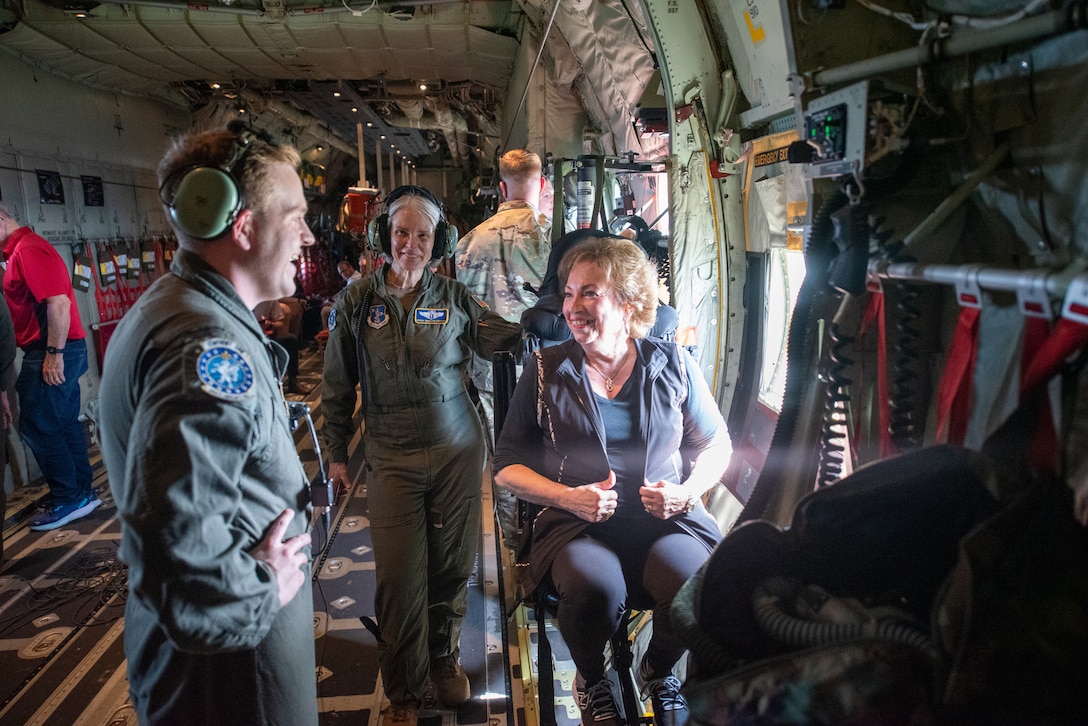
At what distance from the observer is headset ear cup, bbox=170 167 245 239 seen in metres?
1.32

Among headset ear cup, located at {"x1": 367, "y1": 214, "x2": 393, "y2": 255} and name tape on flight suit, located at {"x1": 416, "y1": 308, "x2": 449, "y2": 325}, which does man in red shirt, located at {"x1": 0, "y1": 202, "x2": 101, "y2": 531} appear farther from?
name tape on flight suit, located at {"x1": 416, "y1": 308, "x2": 449, "y2": 325}

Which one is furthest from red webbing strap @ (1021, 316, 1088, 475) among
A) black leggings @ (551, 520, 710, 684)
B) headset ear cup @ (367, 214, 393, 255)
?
headset ear cup @ (367, 214, 393, 255)

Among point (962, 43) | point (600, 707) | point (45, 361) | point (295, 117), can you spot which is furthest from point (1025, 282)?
point (295, 117)

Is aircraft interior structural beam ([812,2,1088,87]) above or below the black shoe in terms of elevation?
→ above

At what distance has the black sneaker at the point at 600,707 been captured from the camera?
1.84 metres

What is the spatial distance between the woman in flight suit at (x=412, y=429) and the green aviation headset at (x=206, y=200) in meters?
1.17

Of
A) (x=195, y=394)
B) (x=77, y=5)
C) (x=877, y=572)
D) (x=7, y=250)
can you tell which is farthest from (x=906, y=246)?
(x=77, y=5)

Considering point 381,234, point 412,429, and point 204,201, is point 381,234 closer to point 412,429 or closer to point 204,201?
point 412,429

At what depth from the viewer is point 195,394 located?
1.18 metres

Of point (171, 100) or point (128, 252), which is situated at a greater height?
point (171, 100)

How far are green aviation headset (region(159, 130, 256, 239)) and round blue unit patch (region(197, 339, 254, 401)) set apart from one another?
27 centimetres

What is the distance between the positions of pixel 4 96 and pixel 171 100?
9.64 ft

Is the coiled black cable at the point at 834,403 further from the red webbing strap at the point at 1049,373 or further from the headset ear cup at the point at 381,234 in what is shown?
the headset ear cup at the point at 381,234

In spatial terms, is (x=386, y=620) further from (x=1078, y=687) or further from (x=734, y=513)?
(x=1078, y=687)
